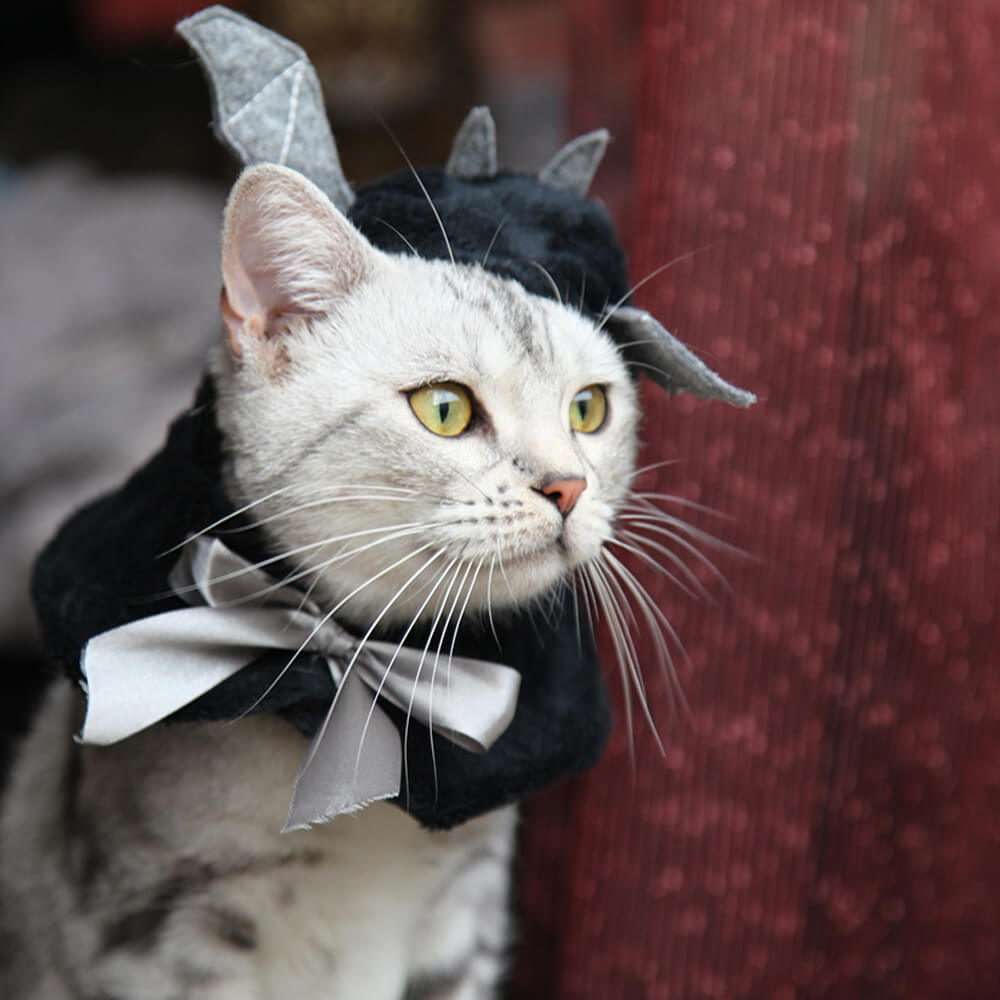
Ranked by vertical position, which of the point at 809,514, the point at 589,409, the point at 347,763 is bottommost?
the point at 809,514

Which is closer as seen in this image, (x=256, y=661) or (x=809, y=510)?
(x=256, y=661)

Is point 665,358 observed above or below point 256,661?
above

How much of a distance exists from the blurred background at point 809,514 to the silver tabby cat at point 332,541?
24 centimetres

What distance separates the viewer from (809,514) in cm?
99

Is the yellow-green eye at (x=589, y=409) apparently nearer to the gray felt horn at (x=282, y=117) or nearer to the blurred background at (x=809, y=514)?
the gray felt horn at (x=282, y=117)

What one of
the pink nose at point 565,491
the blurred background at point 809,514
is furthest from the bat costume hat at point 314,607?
the blurred background at point 809,514

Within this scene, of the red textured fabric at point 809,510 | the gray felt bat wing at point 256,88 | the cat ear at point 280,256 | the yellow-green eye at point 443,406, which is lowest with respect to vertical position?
the red textured fabric at point 809,510

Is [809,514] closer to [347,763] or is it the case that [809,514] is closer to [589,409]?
[589,409]

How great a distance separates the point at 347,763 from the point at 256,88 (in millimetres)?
391

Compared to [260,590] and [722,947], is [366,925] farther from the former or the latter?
[722,947]

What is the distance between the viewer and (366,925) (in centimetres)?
75

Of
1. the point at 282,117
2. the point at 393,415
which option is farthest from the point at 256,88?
the point at 393,415

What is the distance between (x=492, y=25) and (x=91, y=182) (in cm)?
89

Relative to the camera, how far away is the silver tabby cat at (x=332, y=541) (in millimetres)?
628
